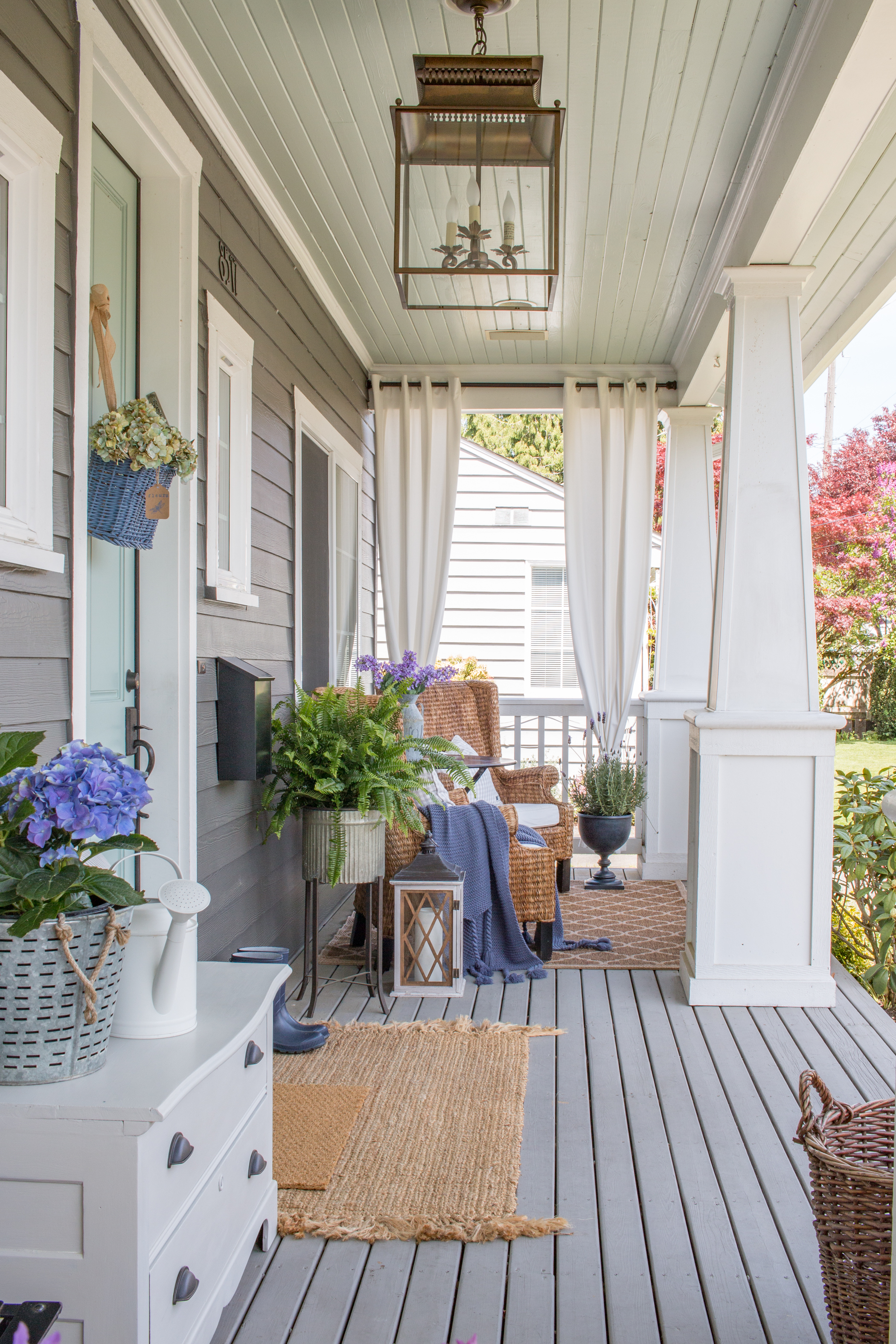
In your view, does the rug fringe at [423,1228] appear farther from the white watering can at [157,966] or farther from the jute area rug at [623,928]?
the jute area rug at [623,928]

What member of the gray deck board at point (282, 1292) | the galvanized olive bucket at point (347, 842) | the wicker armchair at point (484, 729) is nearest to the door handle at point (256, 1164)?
the gray deck board at point (282, 1292)

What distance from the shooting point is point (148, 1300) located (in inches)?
49.8

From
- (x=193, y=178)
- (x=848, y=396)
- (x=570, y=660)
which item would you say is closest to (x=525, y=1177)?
(x=193, y=178)

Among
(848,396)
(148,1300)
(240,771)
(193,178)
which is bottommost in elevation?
(148,1300)

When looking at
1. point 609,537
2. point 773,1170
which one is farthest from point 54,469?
point 609,537

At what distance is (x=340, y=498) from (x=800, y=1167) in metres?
3.55

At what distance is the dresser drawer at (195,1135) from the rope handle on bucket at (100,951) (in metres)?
0.18

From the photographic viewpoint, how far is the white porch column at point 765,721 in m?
3.24

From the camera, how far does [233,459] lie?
304 cm

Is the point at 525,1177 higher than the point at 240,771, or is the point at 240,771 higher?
the point at 240,771

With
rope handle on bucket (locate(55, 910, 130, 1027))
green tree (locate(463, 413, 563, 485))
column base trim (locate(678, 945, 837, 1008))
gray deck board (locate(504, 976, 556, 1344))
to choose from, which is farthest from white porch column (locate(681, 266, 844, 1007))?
green tree (locate(463, 413, 563, 485))

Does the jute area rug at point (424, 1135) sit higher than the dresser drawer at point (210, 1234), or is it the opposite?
the dresser drawer at point (210, 1234)

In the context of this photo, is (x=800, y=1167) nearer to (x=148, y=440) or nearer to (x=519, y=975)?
(x=519, y=975)

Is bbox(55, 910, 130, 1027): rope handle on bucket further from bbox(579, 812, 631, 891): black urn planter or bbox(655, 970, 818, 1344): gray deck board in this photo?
bbox(579, 812, 631, 891): black urn planter
